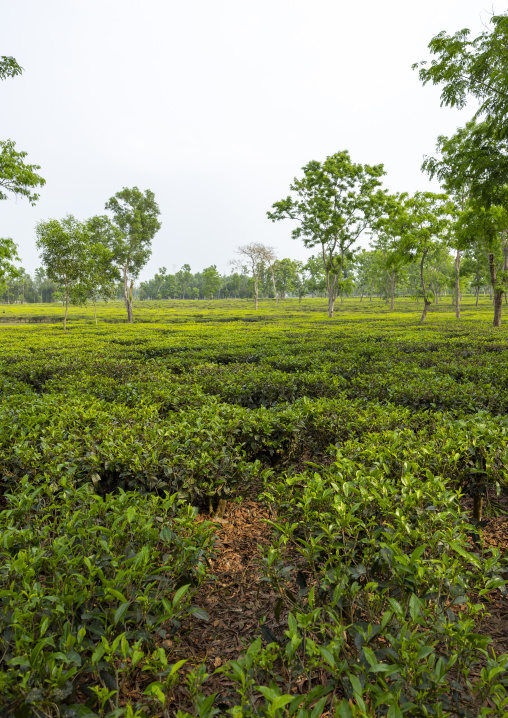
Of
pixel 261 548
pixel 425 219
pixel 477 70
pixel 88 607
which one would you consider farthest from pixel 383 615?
pixel 425 219

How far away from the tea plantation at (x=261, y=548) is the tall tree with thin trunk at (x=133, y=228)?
3120 cm

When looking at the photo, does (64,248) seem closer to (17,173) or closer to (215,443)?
(17,173)

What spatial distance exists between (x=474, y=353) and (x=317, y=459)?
6.04m

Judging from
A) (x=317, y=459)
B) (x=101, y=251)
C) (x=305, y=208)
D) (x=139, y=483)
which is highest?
(x=305, y=208)

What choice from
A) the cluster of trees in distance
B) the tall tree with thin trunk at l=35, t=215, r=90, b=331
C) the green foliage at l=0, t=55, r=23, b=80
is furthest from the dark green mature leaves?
the tall tree with thin trunk at l=35, t=215, r=90, b=331

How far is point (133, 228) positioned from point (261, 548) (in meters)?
37.2

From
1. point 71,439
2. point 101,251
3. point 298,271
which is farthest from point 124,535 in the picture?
point 298,271

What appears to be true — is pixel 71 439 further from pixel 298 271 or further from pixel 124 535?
pixel 298 271

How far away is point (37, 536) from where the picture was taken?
2.27m

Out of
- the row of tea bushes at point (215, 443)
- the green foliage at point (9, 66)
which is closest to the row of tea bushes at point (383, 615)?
the row of tea bushes at point (215, 443)

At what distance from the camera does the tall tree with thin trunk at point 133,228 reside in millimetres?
34469

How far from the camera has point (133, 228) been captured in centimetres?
3491

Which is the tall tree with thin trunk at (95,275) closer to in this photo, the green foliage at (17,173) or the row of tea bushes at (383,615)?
the green foliage at (17,173)

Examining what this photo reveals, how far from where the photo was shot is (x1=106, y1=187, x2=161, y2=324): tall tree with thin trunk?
113 ft
